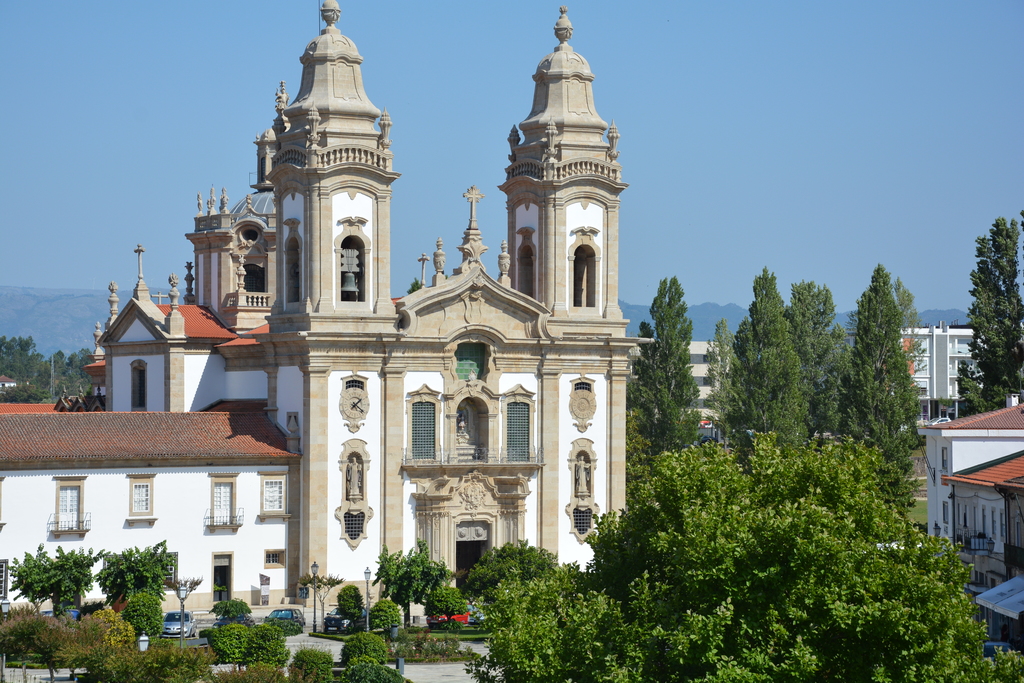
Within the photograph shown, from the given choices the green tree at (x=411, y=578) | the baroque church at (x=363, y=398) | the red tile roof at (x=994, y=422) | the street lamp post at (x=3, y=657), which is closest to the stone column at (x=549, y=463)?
the baroque church at (x=363, y=398)

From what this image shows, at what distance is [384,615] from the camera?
59.7m

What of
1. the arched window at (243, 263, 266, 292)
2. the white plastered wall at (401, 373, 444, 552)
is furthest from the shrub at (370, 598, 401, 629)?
the arched window at (243, 263, 266, 292)

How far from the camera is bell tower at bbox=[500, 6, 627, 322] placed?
7019 centimetres

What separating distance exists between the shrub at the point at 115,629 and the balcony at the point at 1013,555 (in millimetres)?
31103

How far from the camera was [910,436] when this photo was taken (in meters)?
88.2

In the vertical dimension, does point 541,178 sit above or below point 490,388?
above

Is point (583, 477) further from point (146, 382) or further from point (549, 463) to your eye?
point (146, 382)

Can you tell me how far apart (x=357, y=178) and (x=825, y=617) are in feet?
115

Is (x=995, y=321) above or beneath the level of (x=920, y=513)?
above

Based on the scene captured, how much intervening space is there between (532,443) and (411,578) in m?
9.40

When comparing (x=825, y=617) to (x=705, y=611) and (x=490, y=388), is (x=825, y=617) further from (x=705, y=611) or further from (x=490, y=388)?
(x=490, y=388)

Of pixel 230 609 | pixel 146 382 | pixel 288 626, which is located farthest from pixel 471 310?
pixel 146 382

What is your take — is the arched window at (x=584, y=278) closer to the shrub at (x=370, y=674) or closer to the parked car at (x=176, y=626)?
the parked car at (x=176, y=626)

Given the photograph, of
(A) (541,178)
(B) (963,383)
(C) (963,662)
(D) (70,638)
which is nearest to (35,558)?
(D) (70,638)
